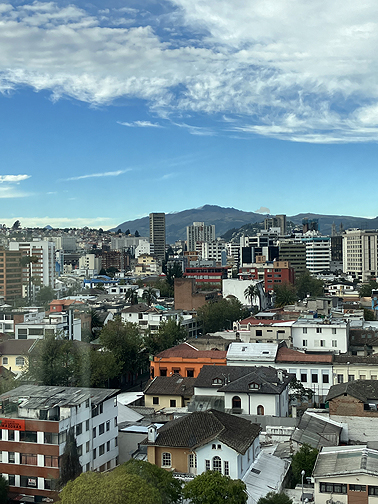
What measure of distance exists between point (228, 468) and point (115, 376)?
260 inches

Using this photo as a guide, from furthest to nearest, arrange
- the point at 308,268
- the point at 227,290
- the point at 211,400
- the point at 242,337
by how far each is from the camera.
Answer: the point at 308,268 → the point at 227,290 → the point at 242,337 → the point at 211,400

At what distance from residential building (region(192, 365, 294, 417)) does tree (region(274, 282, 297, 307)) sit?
14744 millimetres

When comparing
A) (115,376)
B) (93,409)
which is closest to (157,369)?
(115,376)

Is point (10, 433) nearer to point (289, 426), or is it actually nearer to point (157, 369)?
point (289, 426)

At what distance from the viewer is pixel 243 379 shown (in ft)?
32.4

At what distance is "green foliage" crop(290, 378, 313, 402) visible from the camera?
11141 mm

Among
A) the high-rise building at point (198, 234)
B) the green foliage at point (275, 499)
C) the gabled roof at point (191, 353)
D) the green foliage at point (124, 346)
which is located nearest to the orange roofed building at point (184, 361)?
the gabled roof at point (191, 353)

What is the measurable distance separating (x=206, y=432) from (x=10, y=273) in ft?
14.5

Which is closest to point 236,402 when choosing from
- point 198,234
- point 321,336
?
point 321,336

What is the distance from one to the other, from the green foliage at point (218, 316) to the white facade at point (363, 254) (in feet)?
62.7

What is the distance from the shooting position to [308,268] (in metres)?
42.0

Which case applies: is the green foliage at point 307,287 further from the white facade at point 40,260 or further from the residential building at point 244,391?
the white facade at point 40,260

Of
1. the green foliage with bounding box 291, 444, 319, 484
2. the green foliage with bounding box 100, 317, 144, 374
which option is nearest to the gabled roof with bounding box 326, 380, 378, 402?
the green foliage with bounding box 291, 444, 319, 484

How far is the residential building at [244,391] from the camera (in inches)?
377
